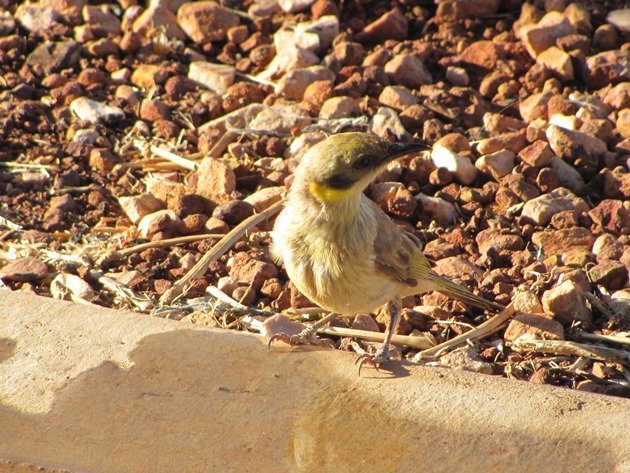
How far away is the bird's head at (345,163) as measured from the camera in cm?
494

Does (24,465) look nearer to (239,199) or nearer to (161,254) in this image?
(161,254)

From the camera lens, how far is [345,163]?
16.2 feet

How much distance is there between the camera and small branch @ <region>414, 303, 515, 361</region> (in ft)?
17.1

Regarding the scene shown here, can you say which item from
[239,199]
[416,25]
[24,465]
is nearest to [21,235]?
[239,199]

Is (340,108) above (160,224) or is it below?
above

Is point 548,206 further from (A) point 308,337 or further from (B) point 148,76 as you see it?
(B) point 148,76

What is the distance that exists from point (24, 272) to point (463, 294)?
8.66ft

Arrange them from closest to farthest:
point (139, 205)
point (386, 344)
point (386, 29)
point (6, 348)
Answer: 1. point (6, 348)
2. point (386, 344)
3. point (139, 205)
4. point (386, 29)

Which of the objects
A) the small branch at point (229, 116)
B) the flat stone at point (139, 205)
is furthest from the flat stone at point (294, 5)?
the flat stone at point (139, 205)

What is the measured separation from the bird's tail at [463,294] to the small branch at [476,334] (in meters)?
0.08

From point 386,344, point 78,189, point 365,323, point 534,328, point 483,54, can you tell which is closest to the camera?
point 386,344

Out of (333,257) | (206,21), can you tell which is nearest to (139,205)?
(333,257)

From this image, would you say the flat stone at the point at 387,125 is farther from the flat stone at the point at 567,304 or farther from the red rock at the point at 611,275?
the flat stone at the point at 567,304

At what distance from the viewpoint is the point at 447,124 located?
6.96 meters
